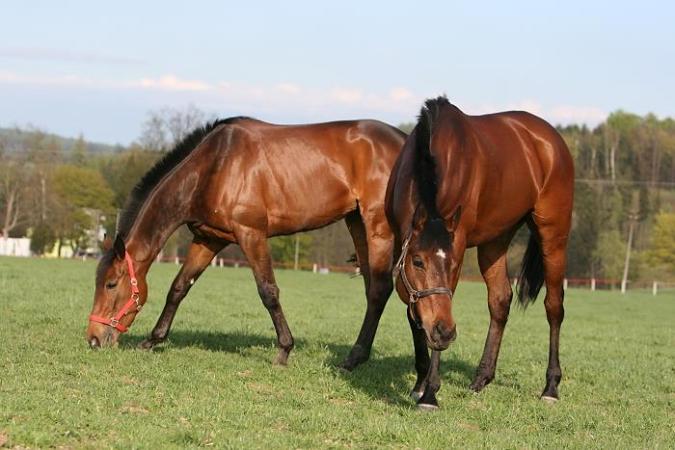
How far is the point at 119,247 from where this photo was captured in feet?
29.2

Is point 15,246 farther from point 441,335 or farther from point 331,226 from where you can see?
point 441,335

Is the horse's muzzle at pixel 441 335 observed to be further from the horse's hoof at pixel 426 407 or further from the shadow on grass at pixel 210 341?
the shadow on grass at pixel 210 341

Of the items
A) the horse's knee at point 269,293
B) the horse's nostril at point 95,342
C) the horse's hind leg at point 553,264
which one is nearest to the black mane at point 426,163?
the horse's hind leg at point 553,264

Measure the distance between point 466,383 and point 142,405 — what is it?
137 inches

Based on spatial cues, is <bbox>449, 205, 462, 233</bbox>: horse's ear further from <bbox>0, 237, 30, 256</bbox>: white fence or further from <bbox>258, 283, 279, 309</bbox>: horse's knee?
<bbox>0, 237, 30, 256</bbox>: white fence

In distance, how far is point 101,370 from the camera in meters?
7.68

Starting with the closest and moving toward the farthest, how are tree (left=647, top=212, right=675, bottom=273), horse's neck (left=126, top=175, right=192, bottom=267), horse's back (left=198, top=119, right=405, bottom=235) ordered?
1. horse's back (left=198, top=119, right=405, bottom=235)
2. horse's neck (left=126, top=175, right=192, bottom=267)
3. tree (left=647, top=212, right=675, bottom=273)

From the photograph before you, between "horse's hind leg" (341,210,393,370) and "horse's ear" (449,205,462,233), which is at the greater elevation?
"horse's ear" (449,205,462,233)

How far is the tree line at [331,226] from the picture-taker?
243 ft

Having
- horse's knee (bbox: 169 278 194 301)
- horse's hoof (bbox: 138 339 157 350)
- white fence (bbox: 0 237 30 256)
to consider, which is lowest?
white fence (bbox: 0 237 30 256)

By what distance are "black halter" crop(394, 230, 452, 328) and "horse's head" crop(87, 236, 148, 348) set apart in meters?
3.48

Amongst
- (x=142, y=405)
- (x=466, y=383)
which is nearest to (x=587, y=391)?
(x=466, y=383)

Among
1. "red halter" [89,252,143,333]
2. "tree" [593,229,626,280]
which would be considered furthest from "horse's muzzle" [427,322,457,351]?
"tree" [593,229,626,280]

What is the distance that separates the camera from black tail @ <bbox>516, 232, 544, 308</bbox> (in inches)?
360
